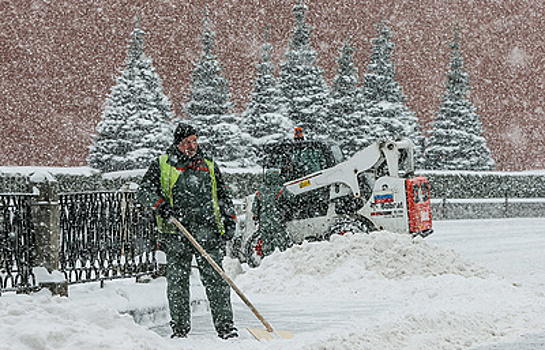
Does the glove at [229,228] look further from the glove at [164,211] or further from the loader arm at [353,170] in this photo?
the loader arm at [353,170]

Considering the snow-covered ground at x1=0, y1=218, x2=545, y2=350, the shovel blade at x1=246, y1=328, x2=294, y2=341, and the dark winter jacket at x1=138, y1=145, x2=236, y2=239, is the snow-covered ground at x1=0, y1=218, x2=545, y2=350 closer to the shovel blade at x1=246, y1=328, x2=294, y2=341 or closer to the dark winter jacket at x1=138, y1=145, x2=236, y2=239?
the shovel blade at x1=246, y1=328, x2=294, y2=341

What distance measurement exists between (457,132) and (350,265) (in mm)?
35425

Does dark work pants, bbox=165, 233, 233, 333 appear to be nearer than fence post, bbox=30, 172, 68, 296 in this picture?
Yes

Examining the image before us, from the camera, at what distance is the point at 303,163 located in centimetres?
1423

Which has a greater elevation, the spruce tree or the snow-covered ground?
the spruce tree

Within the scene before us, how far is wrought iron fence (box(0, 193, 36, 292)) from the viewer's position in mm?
7090

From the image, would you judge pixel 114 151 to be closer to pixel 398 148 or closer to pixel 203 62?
pixel 203 62

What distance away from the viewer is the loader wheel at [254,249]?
44.8 ft

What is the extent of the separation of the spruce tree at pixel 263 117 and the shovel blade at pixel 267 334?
105ft

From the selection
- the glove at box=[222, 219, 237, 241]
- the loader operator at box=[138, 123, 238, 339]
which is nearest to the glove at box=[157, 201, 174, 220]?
the loader operator at box=[138, 123, 238, 339]

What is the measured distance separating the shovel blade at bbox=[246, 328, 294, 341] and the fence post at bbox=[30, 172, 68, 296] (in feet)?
6.79

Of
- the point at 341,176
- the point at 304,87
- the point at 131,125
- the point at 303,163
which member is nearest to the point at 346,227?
the point at 341,176

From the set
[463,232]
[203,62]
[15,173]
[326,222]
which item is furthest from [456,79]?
[326,222]

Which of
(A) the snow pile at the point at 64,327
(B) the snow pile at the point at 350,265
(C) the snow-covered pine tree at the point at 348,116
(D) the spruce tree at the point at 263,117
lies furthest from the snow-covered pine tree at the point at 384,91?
(A) the snow pile at the point at 64,327
